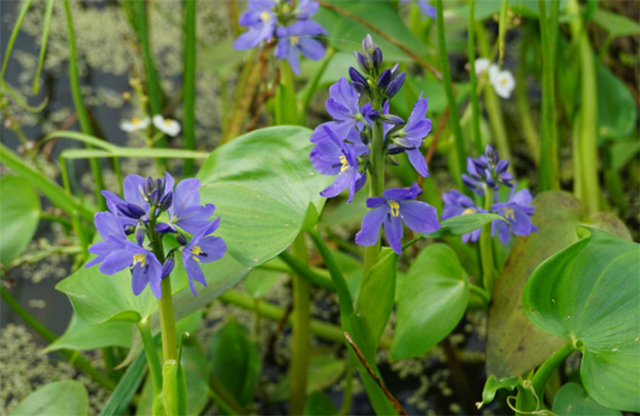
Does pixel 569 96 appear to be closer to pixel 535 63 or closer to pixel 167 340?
pixel 535 63

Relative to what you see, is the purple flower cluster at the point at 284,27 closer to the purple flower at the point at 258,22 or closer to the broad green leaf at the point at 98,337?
the purple flower at the point at 258,22

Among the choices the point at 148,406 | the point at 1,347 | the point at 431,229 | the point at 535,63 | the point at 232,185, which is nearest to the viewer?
the point at 431,229

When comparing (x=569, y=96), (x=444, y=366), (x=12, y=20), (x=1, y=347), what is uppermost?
(x=12, y=20)

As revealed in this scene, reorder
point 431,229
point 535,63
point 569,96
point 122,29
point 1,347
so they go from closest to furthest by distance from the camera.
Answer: point 431,229 → point 1,347 → point 569,96 → point 535,63 → point 122,29

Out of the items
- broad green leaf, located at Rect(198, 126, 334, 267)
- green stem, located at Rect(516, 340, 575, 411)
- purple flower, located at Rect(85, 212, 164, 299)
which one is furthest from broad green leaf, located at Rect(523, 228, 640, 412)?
purple flower, located at Rect(85, 212, 164, 299)

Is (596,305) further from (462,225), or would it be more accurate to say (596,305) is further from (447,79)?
(447,79)

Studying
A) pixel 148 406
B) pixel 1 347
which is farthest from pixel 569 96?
pixel 1 347


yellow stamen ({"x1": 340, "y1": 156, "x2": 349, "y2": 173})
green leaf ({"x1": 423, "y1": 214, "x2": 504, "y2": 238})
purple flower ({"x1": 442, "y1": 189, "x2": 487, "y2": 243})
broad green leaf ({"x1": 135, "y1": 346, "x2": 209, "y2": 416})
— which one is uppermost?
yellow stamen ({"x1": 340, "y1": 156, "x2": 349, "y2": 173})

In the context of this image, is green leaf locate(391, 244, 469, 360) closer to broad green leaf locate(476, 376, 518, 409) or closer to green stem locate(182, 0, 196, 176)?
broad green leaf locate(476, 376, 518, 409)
